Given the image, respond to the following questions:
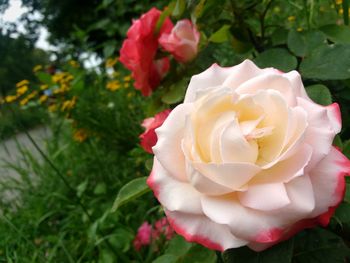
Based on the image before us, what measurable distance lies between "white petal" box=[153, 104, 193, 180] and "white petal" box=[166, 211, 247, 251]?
0.04m

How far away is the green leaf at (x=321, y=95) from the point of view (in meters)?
0.54

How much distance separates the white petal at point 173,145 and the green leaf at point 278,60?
0.27 m

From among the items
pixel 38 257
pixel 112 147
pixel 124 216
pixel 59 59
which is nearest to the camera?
pixel 38 257

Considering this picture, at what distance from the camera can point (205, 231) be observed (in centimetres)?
39

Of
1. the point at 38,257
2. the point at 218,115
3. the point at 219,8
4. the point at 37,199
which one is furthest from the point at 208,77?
the point at 37,199

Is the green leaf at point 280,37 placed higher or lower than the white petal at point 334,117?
lower

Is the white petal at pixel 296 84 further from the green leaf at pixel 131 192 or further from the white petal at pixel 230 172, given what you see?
the green leaf at pixel 131 192

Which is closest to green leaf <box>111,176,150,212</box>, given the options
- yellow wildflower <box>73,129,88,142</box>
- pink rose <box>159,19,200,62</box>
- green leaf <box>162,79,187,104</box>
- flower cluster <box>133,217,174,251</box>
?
green leaf <box>162,79,187,104</box>

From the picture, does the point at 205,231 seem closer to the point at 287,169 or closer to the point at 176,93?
the point at 287,169

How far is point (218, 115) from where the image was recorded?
410 mm

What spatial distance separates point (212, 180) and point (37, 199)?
1.52m

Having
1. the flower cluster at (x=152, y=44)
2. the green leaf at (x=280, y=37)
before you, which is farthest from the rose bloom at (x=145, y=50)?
the green leaf at (x=280, y=37)

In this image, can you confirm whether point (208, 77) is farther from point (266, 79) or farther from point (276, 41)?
point (276, 41)

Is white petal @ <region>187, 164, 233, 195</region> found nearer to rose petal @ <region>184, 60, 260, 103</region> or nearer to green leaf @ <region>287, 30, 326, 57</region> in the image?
rose petal @ <region>184, 60, 260, 103</region>
